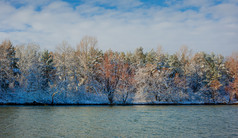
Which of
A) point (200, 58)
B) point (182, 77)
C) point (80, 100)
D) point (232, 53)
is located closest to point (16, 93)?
point (80, 100)

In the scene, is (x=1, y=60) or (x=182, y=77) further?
(x=182, y=77)

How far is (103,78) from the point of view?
206 feet

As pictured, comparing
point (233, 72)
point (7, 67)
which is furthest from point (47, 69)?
point (233, 72)

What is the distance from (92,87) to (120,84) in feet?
26.7

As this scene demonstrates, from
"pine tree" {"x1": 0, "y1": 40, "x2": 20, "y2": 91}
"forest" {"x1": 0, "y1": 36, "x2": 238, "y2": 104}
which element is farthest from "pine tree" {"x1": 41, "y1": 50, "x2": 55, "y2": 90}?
"pine tree" {"x1": 0, "y1": 40, "x2": 20, "y2": 91}

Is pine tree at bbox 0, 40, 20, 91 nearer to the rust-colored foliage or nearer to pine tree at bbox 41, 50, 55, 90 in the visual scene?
pine tree at bbox 41, 50, 55, 90

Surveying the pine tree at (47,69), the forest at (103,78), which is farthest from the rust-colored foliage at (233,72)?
the pine tree at (47,69)

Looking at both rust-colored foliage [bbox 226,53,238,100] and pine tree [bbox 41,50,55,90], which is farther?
rust-colored foliage [bbox 226,53,238,100]

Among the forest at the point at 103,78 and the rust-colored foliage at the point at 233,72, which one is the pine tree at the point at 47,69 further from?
the rust-colored foliage at the point at 233,72

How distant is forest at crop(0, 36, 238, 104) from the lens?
55531 mm

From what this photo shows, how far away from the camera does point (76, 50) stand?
234ft

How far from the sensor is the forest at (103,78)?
55.5 meters

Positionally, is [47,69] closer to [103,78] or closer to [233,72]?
[103,78]

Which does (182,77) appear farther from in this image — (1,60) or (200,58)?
(1,60)
